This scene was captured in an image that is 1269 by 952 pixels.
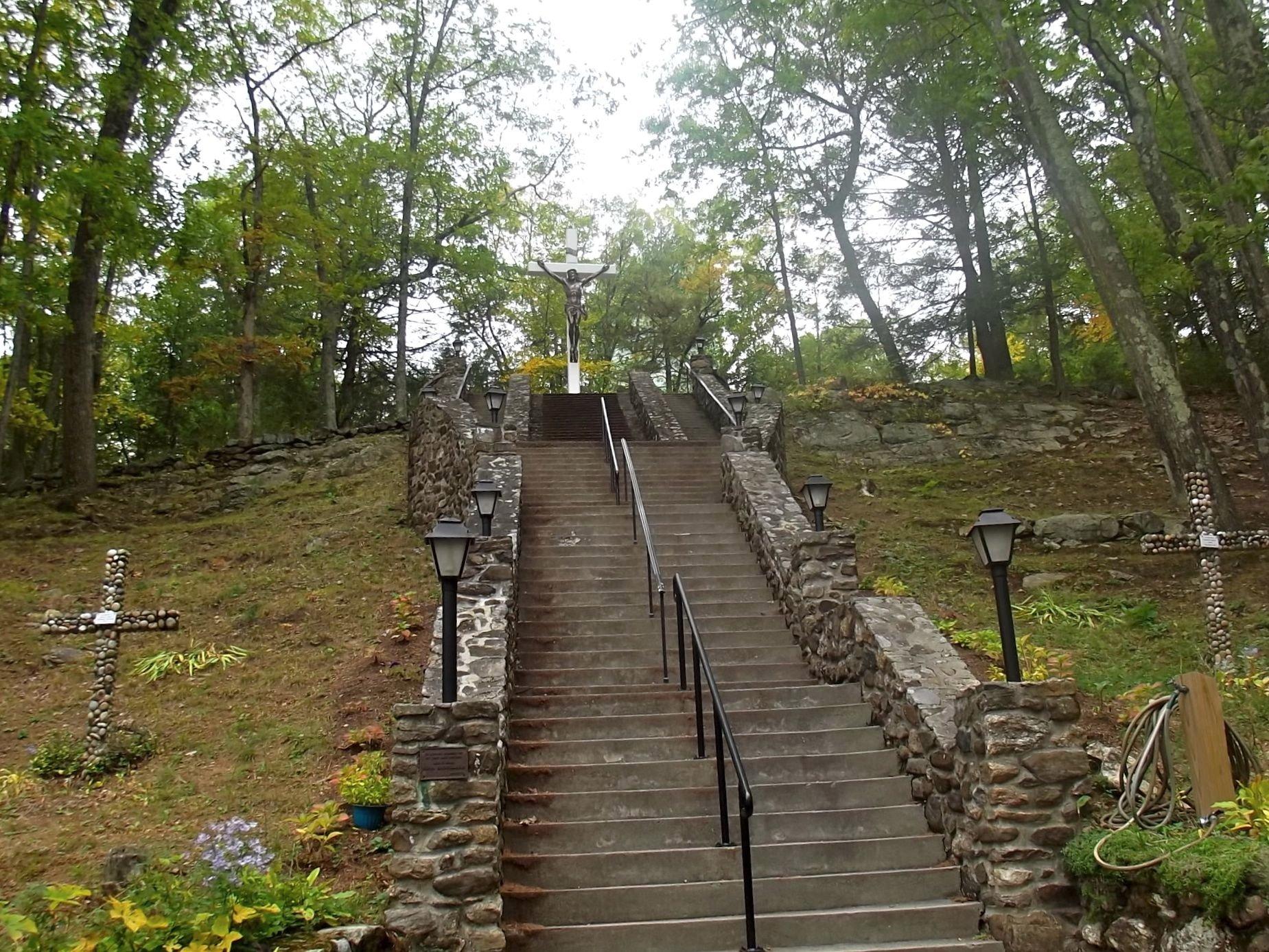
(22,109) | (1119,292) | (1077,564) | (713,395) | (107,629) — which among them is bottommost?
(107,629)

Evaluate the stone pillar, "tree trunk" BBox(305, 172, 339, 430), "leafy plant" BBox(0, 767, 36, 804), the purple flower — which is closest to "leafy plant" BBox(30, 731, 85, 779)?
"leafy plant" BBox(0, 767, 36, 804)

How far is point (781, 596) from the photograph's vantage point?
7844mm

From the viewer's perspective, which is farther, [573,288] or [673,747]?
[573,288]

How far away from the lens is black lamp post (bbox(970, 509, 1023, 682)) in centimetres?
475

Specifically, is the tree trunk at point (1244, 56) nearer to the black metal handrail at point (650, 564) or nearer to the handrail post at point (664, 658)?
the black metal handrail at point (650, 564)

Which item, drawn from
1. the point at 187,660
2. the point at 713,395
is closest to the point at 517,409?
the point at 713,395

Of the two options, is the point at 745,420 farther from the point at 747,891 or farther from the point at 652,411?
the point at 747,891

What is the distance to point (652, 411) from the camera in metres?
15.2

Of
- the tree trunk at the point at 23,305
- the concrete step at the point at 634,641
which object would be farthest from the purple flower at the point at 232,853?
the tree trunk at the point at 23,305

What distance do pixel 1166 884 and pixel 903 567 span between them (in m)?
6.76

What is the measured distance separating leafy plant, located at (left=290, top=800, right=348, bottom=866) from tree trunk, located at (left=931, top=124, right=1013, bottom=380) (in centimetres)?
1579

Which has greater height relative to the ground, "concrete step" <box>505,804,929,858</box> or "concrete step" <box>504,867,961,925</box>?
"concrete step" <box>505,804,929,858</box>

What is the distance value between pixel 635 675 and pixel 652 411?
8685 mm

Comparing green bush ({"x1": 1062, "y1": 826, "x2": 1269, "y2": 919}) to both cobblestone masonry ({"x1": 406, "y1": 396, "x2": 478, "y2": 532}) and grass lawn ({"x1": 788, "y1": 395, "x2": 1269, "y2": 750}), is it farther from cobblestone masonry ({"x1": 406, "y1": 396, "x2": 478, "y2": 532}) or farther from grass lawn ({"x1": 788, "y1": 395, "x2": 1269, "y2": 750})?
cobblestone masonry ({"x1": 406, "y1": 396, "x2": 478, "y2": 532})
